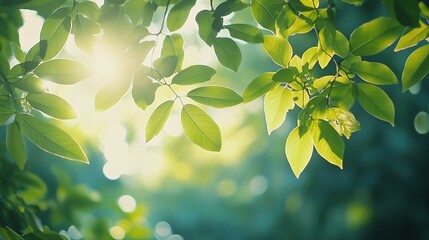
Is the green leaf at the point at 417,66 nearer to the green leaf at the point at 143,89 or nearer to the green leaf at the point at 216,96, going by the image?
the green leaf at the point at 216,96

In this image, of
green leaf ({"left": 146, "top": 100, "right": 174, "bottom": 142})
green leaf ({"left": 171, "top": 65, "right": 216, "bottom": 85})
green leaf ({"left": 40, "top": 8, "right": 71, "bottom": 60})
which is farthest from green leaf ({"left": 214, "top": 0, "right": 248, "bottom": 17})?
green leaf ({"left": 40, "top": 8, "right": 71, "bottom": 60})

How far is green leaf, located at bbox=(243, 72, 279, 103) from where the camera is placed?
3.42 feet

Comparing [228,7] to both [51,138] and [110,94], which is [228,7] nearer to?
[110,94]

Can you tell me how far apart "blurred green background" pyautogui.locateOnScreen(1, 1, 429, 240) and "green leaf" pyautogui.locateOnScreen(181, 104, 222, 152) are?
164 cm

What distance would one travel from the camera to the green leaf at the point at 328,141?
1009 millimetres

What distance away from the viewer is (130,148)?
6.62 m

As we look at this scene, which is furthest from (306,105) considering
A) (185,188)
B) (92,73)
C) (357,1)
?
(185,188)

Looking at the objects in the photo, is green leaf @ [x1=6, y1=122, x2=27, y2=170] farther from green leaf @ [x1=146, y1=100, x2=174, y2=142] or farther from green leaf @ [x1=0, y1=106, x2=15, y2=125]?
green leaf @ [x1=146, y1=100, x2=174, y2=142]

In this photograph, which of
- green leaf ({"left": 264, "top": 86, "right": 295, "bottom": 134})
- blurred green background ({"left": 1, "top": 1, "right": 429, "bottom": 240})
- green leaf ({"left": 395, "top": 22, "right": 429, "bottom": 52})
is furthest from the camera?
blurred green background ({"left": 1, "top": 1, "right": 429, "bottom": 240})

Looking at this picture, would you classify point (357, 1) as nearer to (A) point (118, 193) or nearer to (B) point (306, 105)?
(B) point (306, 105)

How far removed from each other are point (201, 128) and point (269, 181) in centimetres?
428

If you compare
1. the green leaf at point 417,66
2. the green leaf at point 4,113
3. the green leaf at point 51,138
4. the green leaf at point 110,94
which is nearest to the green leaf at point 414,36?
the green leaf at point 417,66

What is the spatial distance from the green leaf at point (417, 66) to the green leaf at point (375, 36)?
0.06 metres

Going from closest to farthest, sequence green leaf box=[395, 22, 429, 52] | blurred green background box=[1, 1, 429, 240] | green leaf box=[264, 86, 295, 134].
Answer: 1. green leaf box=[395, 22, 429, 52]
2. green leaf box=[264, 86, 295, 134]
3. blurred green background box=[1, 1, 429, 240]
